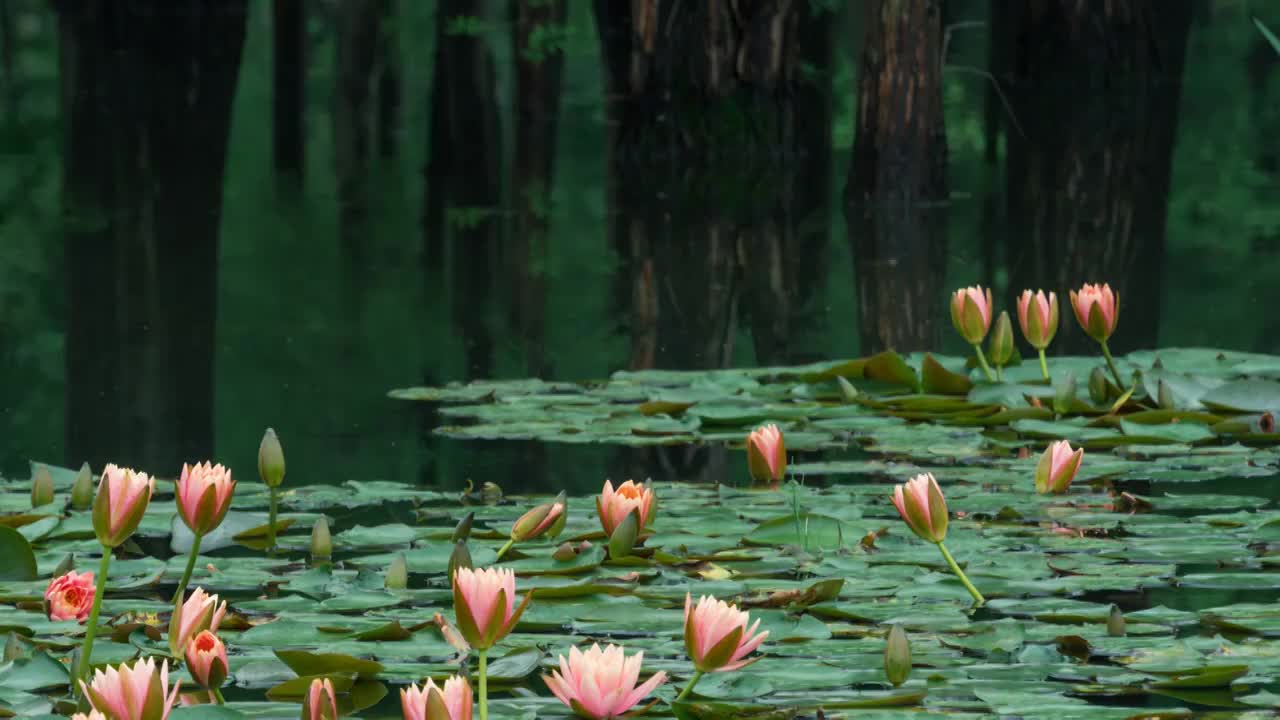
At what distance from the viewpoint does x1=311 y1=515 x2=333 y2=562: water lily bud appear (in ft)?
11.8

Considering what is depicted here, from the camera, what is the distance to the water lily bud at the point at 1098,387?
5.07m

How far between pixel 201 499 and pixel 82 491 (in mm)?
1348

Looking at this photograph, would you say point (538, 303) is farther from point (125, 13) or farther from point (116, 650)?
point (125, 13)

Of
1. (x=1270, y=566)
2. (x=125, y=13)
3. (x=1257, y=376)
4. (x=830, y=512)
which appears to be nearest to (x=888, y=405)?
(x=1257, y=376)

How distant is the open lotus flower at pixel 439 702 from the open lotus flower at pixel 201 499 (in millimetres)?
840

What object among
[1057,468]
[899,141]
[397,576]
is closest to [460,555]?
[397,576]

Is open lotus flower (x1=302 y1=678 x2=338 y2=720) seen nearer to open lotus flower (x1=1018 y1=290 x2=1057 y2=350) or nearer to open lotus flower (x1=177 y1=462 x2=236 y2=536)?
open lotus flower (x1=177 y1=462 x2=236 y2=536)

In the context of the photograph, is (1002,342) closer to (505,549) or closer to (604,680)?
(505,549)

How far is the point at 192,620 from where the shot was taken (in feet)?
8.59

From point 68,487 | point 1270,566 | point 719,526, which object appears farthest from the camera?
point 68,487

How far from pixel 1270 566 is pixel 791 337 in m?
4.17

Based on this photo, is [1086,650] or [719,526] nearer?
[1086,650]

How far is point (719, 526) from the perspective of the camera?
3826 millimetres

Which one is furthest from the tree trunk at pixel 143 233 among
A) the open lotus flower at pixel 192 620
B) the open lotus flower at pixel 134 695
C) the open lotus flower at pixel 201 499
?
the open lotus flower at pixel 134 695
